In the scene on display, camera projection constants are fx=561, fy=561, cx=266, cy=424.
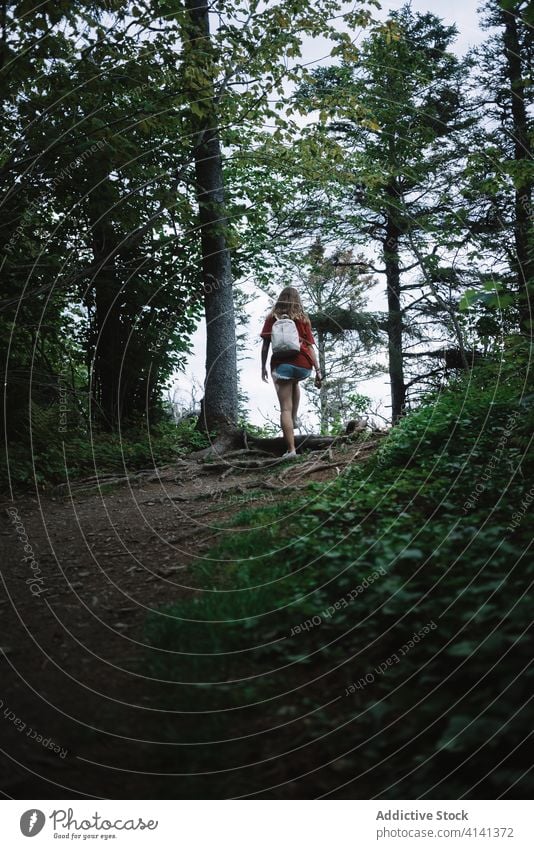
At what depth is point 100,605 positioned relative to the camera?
4.38 meters

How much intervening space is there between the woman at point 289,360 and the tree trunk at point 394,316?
5.33 m

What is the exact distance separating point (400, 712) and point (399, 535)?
171 cm

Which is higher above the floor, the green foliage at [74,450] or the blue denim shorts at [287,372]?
the blue denim shorts at [287,372]

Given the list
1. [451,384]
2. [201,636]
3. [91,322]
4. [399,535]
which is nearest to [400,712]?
[201,636]

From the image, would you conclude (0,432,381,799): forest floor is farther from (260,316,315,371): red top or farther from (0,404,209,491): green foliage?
(260,316,315,371): red top

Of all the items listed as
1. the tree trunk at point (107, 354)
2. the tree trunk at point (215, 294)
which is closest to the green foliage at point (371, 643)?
the tree trunk at point (215, 294)

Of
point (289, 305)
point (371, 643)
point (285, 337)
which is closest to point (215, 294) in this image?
point (289, 305)

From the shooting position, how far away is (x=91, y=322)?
11641 millimetres

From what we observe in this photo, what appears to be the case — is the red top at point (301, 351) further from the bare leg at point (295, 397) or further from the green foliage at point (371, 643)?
the green foliage at point (371, 643)

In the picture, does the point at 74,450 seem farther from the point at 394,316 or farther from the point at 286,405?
the point at 394,316

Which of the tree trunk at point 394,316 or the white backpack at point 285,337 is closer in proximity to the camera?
the white backpack at point 285,337

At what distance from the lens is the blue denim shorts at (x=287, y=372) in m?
9.04

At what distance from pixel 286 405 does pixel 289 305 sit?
1.61 metres
